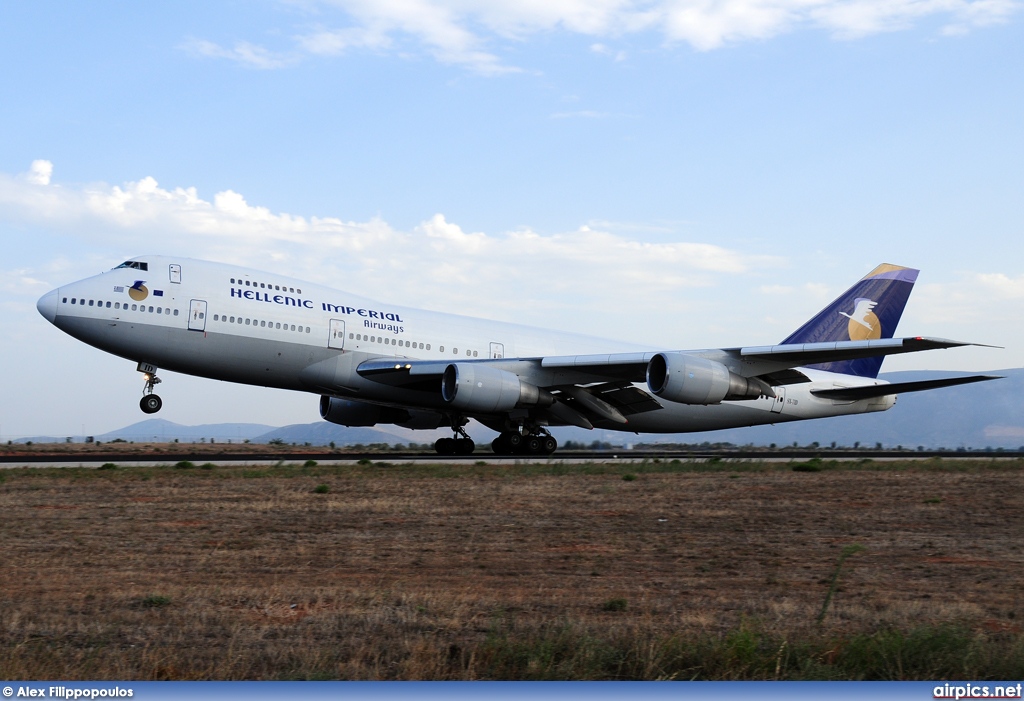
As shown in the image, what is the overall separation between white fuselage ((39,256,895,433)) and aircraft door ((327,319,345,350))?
1.4 inches

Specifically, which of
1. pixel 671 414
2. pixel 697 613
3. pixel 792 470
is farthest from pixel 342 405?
pixel 697 613

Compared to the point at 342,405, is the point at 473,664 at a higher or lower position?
lower

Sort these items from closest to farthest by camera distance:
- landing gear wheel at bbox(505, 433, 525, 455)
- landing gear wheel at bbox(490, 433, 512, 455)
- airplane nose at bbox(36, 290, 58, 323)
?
airplane nose at bbox(36, 290, 58, 323) → landing gear wheel at bbox(505, 433, 525, 455) → landing gear wheel at bbox(490, 433, 512, 455)

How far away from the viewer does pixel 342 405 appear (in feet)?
110

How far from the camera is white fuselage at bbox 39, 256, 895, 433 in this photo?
2680 cm

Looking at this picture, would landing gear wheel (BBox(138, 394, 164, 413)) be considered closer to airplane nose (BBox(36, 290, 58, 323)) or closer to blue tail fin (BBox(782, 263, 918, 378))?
airplane nose (BBox(36, 290, 58, 323))

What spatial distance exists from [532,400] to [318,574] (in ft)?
65.0

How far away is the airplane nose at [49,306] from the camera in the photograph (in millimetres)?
26562

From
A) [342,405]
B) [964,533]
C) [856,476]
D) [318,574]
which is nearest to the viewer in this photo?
[318,574]

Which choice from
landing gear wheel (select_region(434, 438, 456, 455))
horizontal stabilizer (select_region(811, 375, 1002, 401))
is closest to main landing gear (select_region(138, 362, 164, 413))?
landing gear wheel (select_region(434, 438, 456, 455))

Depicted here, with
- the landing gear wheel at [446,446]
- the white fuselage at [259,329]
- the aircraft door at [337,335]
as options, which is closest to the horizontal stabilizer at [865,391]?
the white fuselage at [259,329]

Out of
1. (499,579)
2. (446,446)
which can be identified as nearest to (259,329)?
(446,446)

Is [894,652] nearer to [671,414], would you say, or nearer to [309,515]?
[309,515]

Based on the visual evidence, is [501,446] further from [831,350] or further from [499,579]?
[499,579]
